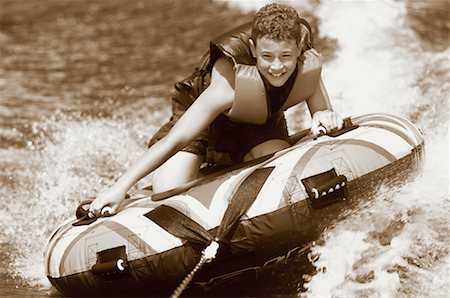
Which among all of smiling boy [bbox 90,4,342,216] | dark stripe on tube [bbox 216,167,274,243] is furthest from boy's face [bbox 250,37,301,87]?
dark stripe on tube [bbox 216,167,274,243]

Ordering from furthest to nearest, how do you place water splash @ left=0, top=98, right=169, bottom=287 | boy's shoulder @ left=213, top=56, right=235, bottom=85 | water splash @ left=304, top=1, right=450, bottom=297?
water splash @ left=0, top=98, right=169, bottom=287, boy's shoulder @ left=213, top=56, right=235, bottom=85, water splash @ left=304, top=1, right=450, bottom=297

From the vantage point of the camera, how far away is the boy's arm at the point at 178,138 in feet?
11.0

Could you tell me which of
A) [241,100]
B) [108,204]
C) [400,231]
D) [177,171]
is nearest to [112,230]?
[108,204]

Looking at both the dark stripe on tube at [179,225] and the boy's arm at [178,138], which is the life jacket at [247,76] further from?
the dark stripe on tube at [179,225]

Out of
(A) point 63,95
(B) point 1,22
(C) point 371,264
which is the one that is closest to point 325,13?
(A) point 63,95

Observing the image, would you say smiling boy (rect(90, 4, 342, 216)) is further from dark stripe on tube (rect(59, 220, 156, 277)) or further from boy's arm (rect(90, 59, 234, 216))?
dark stripe on tube (rect(59, 220, 156, 277))

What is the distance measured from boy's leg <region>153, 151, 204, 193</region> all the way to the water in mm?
671

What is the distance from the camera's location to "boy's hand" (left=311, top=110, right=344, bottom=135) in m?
3.52

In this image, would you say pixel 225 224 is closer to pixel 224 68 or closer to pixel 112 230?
pixel 112 230

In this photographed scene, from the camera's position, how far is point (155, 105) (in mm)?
5984

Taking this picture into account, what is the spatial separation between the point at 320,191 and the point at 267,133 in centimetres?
72

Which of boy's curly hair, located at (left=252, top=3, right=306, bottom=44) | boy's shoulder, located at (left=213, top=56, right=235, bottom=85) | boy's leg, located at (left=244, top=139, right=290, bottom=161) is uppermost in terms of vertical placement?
boy's curly hair, located at (left=252, top=3, right=306, bottom=44)

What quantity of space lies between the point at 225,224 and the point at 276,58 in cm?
72

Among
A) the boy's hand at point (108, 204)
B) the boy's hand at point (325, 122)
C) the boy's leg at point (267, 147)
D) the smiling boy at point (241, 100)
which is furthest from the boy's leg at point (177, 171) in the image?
the boy's hand at point (325, 122)
